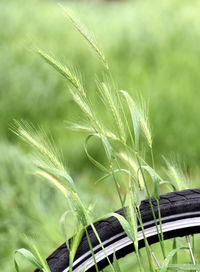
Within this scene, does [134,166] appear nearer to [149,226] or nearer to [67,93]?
[149,226]

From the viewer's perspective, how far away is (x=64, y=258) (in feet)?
4.45

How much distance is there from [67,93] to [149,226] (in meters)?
4.11

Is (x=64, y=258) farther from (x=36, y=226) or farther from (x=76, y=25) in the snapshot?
(x=36, y=226)

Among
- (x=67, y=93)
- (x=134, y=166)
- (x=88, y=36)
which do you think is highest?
(x=67, y=93)

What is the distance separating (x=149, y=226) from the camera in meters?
1.38

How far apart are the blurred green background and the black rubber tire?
4.60 ft

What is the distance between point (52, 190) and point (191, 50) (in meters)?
3.28

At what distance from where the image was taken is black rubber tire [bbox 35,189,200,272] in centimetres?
136

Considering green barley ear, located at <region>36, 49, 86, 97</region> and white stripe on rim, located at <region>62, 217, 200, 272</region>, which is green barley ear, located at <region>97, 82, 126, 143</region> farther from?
white stripe on rim, located at <region>62, 217, 200, 272</region>

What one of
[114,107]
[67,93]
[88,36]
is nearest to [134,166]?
[114,107]

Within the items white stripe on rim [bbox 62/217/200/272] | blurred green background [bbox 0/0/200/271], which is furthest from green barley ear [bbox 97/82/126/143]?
blurred green background [bbox 0/0/200/271]

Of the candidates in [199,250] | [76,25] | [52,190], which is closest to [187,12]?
[52,190]

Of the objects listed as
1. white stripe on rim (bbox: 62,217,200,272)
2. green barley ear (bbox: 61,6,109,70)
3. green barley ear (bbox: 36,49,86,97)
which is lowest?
white stripe on rim (bbox: 62,217,200,272)

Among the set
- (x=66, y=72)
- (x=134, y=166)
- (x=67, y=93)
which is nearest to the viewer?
(x=66, y=72)
